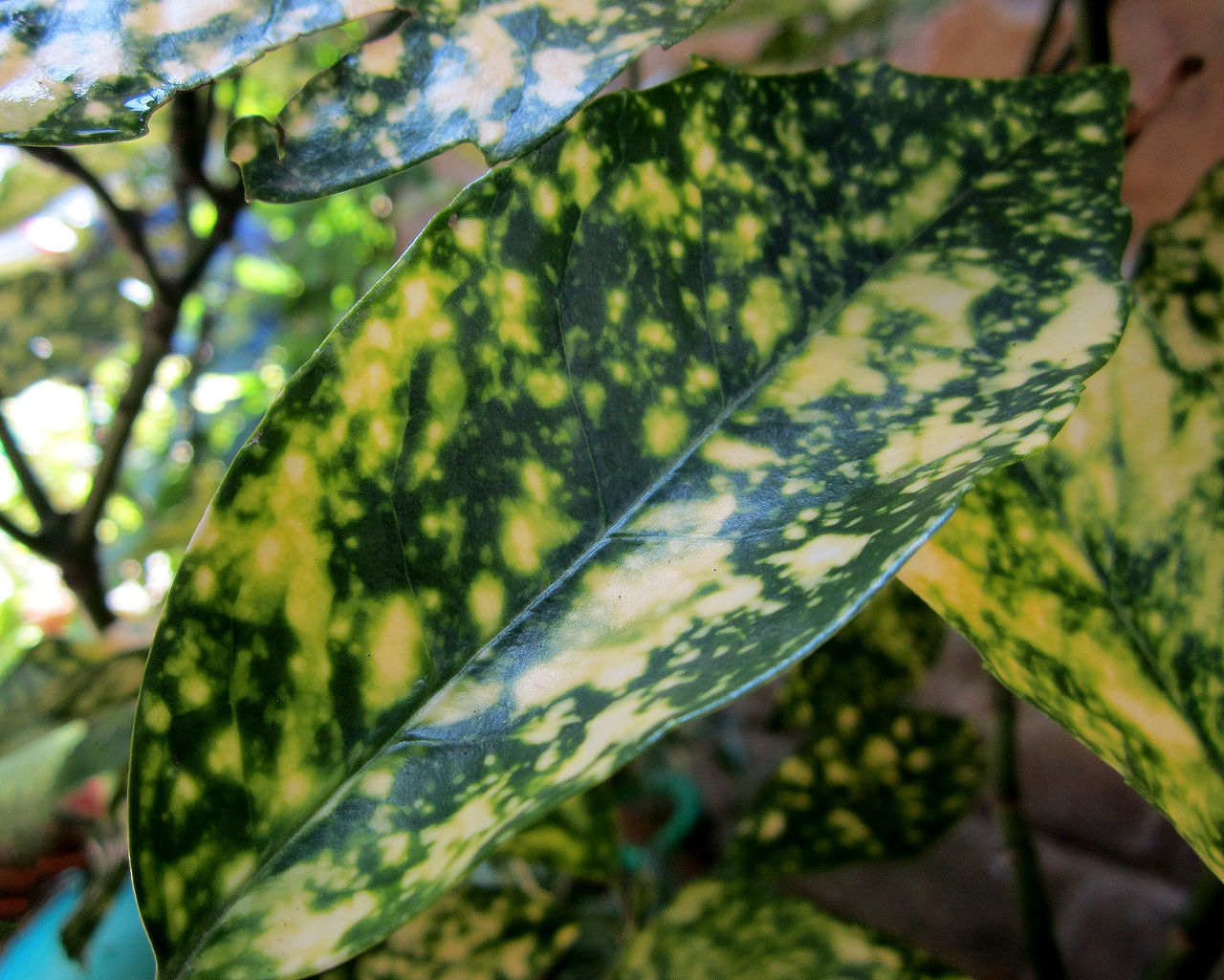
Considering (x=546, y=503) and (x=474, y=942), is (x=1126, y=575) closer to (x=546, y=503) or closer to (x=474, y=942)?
(x=546, y=503)

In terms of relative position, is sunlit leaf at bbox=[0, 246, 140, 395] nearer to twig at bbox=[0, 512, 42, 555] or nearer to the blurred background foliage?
the blurred background foliage

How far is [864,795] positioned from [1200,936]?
21 centimetres

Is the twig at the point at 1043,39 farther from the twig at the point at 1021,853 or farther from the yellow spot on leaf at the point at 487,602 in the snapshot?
→ the yellow spot on leaf at the point at 487,602

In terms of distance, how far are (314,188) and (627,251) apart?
0.30ft

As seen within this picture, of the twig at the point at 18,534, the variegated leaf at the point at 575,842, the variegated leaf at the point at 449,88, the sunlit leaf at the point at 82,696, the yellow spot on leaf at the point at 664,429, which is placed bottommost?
the variegated leaf at the point at 575,842

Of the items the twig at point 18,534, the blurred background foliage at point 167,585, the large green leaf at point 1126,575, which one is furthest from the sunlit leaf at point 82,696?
the large green leaf at point 1126,575

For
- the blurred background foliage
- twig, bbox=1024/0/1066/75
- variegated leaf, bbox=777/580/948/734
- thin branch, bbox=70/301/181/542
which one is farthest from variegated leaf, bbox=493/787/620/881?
twig, bbox=1024/0/1066/75

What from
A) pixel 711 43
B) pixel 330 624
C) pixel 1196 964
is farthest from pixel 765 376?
pixel 711 43

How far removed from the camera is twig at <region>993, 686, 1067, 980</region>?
1.69 feet

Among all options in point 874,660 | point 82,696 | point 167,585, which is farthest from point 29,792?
point 874,660

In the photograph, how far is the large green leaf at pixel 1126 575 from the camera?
0.89 feet

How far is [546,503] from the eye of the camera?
24 centimetres

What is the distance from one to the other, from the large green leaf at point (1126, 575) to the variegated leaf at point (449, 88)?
19 cm

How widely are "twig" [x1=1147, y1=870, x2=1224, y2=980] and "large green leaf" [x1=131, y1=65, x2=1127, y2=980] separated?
312 mm
